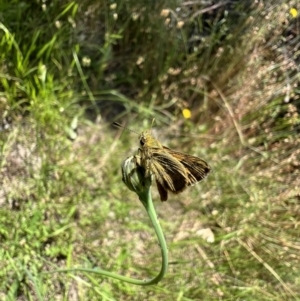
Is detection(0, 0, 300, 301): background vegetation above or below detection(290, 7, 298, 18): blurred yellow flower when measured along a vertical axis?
below

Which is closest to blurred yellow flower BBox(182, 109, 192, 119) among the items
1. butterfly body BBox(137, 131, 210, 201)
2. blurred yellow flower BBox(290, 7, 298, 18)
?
blurred yellow flower BBox(290, 7, 298, 18)

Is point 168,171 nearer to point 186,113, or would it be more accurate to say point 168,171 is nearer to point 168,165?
point 168,165

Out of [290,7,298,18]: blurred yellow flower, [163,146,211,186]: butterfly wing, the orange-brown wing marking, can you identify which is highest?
[290,7,298,18]: blurred yellow flower

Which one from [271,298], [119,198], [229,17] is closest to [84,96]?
[119,198]

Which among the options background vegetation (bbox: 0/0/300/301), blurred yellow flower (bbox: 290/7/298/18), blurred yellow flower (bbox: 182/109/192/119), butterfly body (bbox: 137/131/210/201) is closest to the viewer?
butterfly body (bbox: 137/131/210/201)

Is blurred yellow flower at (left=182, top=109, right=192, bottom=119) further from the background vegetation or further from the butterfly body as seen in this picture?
the butterfly body

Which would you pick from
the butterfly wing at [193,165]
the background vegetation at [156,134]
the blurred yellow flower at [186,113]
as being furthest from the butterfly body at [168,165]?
the blurred yellow flower at [186,113]

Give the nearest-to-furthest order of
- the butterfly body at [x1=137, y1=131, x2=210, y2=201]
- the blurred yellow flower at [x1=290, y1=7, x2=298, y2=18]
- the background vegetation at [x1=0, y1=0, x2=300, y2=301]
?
the butterfly body at [x1=137, y1=131, x2=210, y2=201]
the background vegetation at [x1=0, y1=0, x2=300, y2=301]
the blurred yellow flower at [x1=290, y1=7, x2=298, y2=18]

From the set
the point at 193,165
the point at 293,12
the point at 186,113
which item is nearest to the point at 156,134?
the point at 186,113
